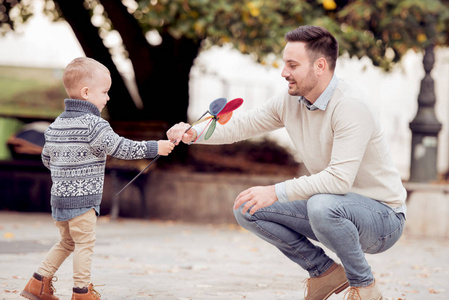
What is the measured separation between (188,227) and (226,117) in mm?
5046

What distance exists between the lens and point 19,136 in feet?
32.5

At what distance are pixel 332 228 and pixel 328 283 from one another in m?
0.55

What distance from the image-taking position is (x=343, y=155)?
3.60 metres

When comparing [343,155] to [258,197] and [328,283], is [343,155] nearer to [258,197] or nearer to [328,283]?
[258,197]

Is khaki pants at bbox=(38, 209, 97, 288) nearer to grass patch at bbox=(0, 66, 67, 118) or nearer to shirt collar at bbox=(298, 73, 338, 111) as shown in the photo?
shirt collar at bbox=(298, 73, 338, 111)

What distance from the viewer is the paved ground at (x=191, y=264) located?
459cm

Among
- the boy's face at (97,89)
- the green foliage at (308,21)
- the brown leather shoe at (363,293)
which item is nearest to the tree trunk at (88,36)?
the green foliage at (308,21)

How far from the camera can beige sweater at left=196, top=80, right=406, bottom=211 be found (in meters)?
3.62

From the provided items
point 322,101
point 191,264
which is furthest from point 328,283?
point 191,264

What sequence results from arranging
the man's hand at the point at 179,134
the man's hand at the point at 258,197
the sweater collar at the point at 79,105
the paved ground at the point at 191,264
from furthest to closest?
the paved ground at the point at 191,264, the man's hand at the point at 179,134, the sweater collar at the point at 79,105, the man's hand at the point at 258,197

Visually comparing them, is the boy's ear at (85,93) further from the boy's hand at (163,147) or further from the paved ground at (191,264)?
the paved ground at (191,264)

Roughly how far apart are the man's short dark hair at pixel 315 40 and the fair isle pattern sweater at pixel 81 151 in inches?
39.7

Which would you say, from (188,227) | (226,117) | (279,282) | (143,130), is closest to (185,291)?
(279,282)

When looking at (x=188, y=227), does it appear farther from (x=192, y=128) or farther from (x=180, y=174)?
(x=192, y=128)
